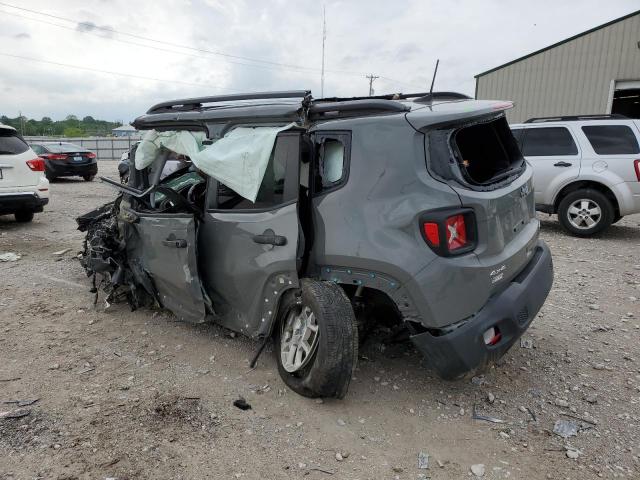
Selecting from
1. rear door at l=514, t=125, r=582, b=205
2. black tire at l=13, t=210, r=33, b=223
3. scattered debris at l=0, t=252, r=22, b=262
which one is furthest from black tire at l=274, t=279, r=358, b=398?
black tire at l=13, t=210, r=33, b=223

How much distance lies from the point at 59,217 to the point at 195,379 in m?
7.94

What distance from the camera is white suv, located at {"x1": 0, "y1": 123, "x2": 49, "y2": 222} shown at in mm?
8203

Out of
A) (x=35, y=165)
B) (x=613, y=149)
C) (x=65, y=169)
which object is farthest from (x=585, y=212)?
(x=65, y=169)

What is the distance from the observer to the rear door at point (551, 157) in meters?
7.93

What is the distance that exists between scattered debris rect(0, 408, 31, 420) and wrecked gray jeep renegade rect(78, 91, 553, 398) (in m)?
1.26

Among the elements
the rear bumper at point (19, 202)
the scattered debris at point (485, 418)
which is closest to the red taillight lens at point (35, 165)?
the rear bumper at point (19, 202)

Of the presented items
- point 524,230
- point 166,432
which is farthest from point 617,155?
point 166,432

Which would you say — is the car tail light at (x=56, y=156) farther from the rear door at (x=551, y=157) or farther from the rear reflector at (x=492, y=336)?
the rear reflector at (x=492, y=336)

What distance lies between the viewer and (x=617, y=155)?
7.56 metres

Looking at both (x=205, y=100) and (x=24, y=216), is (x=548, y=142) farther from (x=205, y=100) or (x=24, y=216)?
(x=24, y=216)

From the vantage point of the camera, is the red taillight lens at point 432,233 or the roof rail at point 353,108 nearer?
the red taillight lens at point 432,233

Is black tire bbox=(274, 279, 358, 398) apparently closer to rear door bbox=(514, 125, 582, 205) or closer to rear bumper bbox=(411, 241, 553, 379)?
rear bumper bbox=(411, 241, 553, 379)

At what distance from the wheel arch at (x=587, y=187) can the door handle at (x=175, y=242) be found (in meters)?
6.58

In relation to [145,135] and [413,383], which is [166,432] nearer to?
[413,383]
